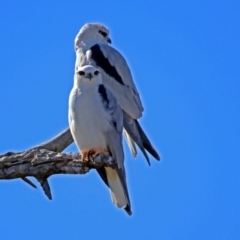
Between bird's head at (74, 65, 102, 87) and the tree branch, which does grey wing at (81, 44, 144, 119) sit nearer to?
bird's head at (74, 65, 102, 87)

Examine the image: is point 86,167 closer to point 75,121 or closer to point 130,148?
point 75,121

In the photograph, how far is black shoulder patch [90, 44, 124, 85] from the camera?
1112 cm

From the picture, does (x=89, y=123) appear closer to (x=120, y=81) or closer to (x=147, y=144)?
(x=147, y=144)

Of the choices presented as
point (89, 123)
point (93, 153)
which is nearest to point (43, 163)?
point (93, 153)

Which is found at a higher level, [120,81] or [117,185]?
[120,81]

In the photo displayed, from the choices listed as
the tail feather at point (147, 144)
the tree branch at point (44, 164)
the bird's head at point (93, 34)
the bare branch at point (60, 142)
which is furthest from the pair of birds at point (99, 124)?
the bird's head at point (93, 34)

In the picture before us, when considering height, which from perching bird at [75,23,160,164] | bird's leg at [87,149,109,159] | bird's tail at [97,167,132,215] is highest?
perching bird at [75,23,160,164]

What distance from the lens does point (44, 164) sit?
27.6ft

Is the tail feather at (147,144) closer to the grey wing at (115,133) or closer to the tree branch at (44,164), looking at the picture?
the grey wing at (115,133)

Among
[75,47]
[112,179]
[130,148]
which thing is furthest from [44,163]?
[75,47]

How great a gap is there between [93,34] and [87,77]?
8.03 feet

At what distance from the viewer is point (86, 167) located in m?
8.39

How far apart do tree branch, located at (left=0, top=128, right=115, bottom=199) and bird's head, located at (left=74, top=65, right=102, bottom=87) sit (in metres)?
0.91

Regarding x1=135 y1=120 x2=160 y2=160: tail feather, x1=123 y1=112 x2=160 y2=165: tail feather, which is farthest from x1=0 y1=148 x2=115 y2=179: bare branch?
x1=123 y1=112 x2=160 y2=165: tail feather
